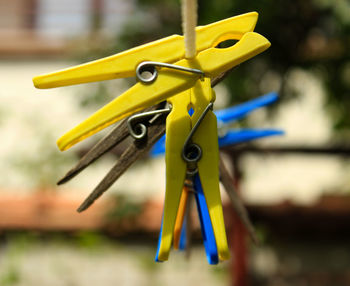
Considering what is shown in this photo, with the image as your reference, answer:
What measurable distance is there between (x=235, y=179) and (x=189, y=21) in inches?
30.4

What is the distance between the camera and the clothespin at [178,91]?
1.17 feet

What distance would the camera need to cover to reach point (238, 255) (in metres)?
1.08

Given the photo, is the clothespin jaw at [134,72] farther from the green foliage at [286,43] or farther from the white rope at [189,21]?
the green foliage at [286,43]

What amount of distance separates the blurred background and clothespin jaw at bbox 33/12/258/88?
22.8 inches

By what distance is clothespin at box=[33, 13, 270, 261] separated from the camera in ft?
1.17

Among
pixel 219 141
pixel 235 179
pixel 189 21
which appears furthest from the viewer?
pixel 235 179

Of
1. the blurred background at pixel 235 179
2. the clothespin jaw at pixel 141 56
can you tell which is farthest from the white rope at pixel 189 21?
the blurred background at pixel 235 179

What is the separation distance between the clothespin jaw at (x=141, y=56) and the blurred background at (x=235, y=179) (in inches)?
22.8

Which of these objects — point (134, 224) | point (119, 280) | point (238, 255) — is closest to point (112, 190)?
point (134, 224)

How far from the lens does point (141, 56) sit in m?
0.36

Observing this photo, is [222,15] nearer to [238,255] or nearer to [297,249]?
[238,255]

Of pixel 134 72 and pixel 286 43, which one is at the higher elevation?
pixel 286 43

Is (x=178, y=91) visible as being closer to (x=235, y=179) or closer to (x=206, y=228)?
(x=206, y=228)

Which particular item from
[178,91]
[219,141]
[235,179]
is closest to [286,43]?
[235,179]
